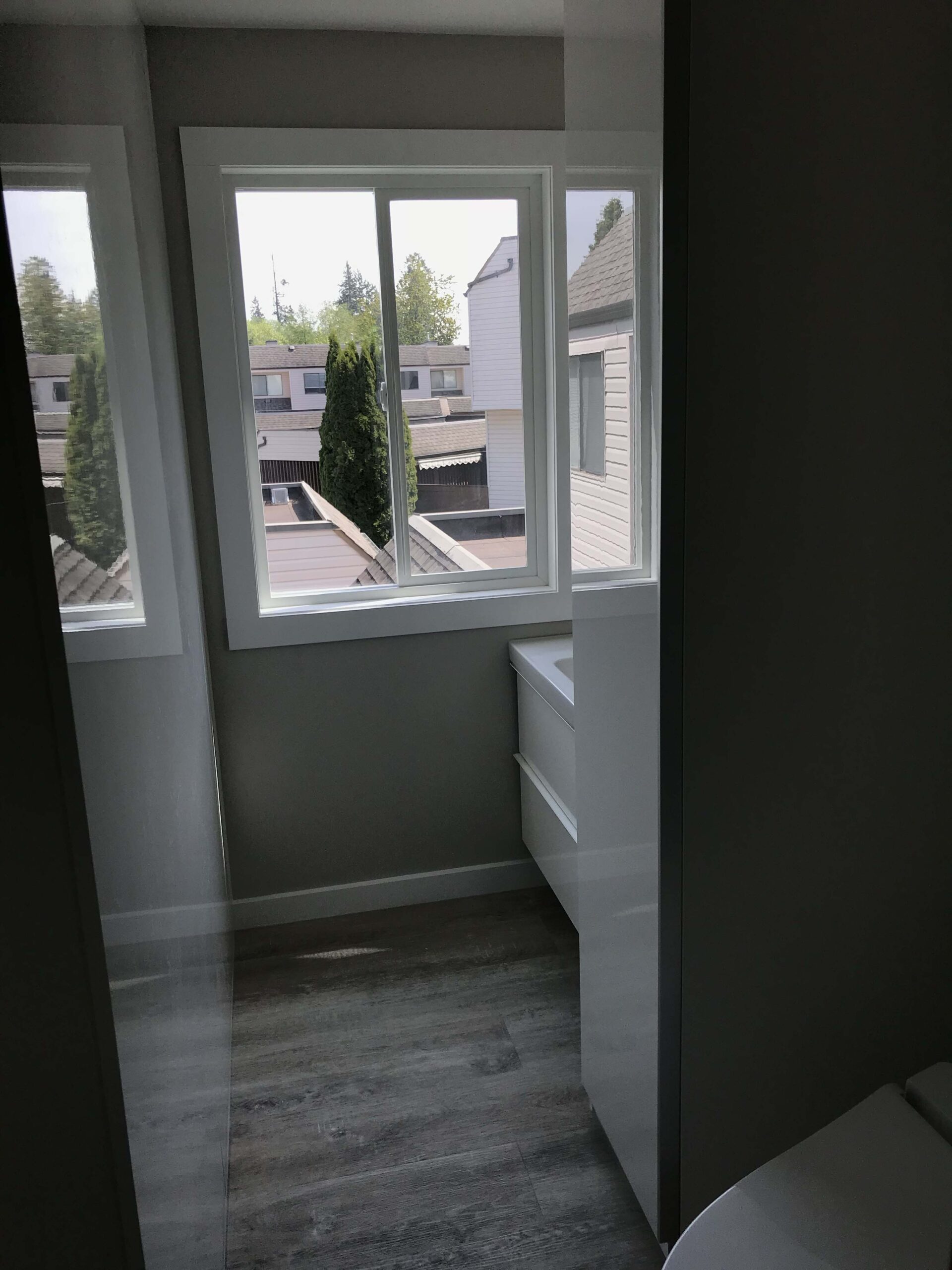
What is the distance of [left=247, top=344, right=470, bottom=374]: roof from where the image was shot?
2.51 metres

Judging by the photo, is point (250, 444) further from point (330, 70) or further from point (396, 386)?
point (330, 70)

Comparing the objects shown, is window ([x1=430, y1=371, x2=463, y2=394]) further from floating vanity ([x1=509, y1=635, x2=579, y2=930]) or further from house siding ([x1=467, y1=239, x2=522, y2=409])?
floating vanity ([x1=509, y1=635, x2=579, y2=930])

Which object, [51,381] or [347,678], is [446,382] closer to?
[347,678]

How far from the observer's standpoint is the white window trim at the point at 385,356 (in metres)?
2.32

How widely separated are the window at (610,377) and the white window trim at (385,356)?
2.72 feet

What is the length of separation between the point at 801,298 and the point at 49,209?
91 centimetres

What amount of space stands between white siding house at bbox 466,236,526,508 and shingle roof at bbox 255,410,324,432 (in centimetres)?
45

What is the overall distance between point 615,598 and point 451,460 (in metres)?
1.32

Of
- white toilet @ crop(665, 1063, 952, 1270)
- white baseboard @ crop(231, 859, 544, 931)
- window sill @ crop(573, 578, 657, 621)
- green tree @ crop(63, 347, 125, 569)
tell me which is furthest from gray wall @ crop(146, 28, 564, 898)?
white toilet @ crop(665, 1063, 952, 1270)

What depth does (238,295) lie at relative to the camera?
243 centimetres

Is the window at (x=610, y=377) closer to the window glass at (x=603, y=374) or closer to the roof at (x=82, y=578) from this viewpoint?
the window glass at (x=603, y=374)

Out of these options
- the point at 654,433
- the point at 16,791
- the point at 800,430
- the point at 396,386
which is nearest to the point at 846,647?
the point at 800,430

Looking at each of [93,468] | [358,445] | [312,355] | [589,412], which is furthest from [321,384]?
[93,468]

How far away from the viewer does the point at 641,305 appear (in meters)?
1.31
